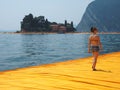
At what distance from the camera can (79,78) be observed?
328 inches

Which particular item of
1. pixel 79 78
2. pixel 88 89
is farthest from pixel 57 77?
pixel 88 89

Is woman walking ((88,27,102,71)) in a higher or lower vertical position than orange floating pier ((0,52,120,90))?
higher

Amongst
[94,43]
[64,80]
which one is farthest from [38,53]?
[64,80]

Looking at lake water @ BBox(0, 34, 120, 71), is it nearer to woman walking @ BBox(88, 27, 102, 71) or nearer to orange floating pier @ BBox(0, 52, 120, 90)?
woman walking @ BBox(88, 27, 102, 71)

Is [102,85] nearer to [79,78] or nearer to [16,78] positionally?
[79,78]

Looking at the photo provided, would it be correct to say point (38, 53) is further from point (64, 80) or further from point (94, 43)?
point (64, 80)

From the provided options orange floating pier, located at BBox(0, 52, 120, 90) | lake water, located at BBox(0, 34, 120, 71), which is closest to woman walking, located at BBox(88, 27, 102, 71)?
orange floating pier, located at BBox(0, 52, 120, 90)

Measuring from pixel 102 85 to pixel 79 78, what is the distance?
3.76 ft

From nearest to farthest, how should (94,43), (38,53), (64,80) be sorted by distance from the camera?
(64,80) < (94,43) < (38,53)

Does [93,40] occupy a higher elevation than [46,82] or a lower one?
higher

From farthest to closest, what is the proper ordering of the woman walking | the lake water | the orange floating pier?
the lake water → the woman walking → the orange floating pier

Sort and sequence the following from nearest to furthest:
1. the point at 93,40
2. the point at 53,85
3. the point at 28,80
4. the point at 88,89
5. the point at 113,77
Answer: the point at 88,89, the point at 53,85, the point at 28,80, the point at 113,77, the point at 93,40

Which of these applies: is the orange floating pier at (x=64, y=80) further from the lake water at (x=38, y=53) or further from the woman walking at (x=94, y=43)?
the lake water at (x=38, y=53)

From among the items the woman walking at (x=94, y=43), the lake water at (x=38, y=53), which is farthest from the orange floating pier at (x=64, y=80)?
the lake water at (x=38, y=53)
